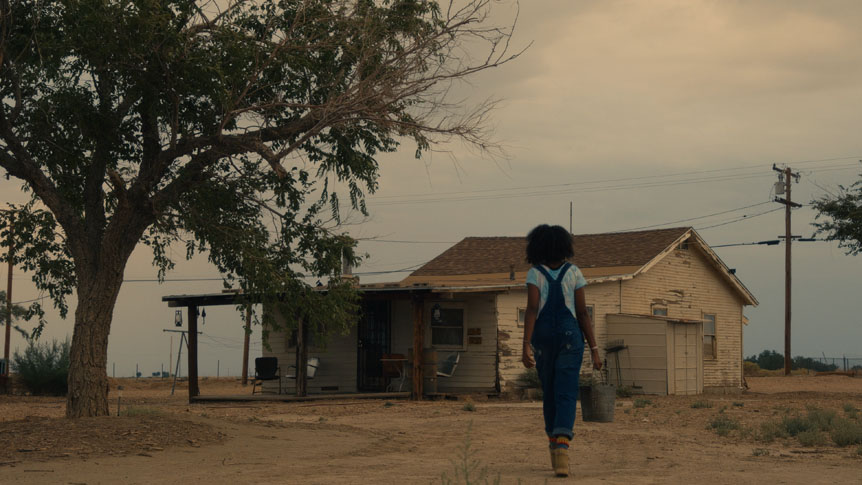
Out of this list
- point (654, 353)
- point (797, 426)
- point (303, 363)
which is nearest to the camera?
point (797, 426)

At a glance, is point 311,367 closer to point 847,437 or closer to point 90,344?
point 90,344

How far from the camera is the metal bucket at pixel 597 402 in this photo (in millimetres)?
13711

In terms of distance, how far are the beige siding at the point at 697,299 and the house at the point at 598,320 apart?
3cm

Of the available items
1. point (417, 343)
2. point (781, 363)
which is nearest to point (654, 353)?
point (417, 343)

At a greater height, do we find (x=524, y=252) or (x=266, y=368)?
(x=524, y=252)

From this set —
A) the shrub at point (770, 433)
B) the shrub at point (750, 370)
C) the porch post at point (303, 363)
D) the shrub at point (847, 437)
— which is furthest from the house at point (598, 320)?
the shrub at point (750, 370)

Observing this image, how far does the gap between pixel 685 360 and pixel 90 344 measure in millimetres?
18711

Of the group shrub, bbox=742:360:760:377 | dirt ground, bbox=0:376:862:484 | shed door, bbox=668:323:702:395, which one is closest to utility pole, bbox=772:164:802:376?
shrub, bbox=742:360:760:377

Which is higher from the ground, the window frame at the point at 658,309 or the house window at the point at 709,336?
the window frame at the point at 658,309

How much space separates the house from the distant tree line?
34.8 m

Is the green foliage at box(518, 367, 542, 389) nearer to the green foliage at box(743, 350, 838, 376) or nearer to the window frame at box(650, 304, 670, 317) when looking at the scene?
the window frame at box(650, 304, 670, 317)

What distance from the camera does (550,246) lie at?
26.6ft

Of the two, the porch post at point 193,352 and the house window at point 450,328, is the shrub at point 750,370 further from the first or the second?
the porch post at point 193,352

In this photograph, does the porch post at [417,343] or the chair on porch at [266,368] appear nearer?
the porch post at [417,343]
